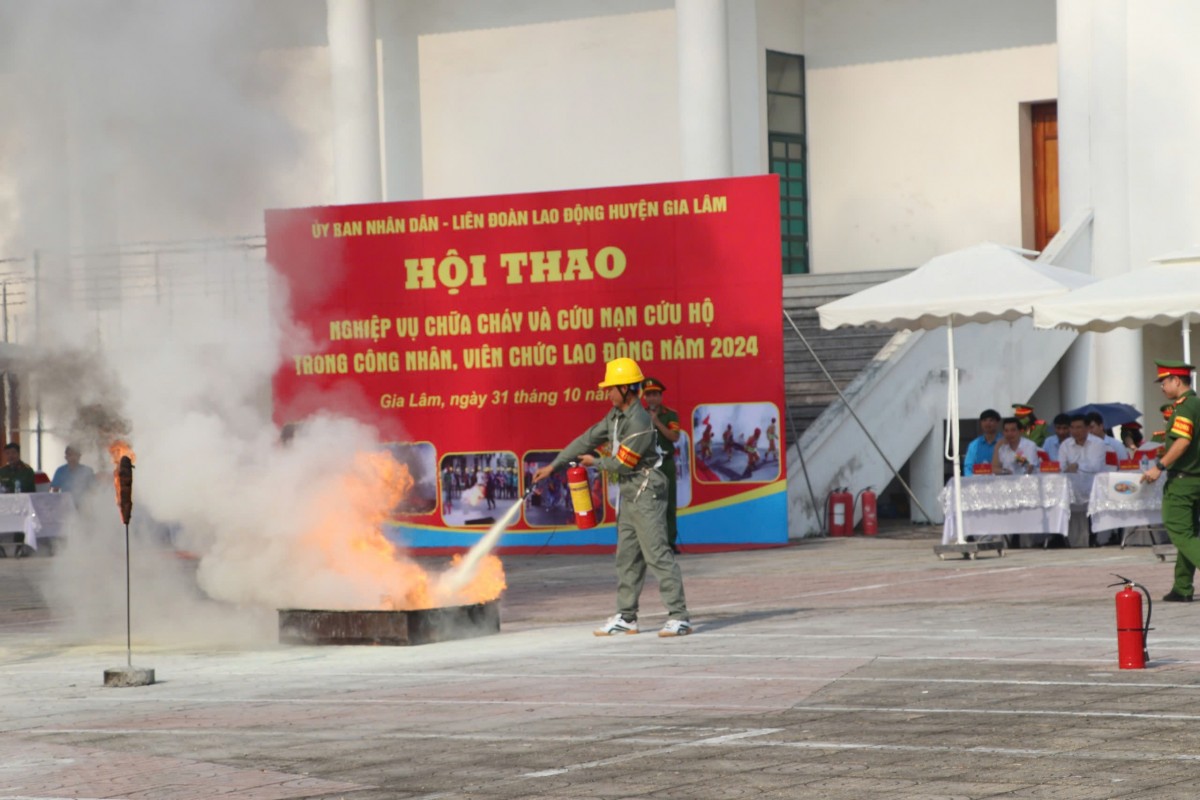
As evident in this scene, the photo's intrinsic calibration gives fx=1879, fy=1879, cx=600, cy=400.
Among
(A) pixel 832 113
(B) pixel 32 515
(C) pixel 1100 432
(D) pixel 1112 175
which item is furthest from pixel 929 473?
(B) pixel 32 515

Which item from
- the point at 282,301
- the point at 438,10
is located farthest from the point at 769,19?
the point at 282,301

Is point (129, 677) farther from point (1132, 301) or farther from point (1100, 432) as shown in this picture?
point (1100, 432)

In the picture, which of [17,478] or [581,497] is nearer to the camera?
[581,497]

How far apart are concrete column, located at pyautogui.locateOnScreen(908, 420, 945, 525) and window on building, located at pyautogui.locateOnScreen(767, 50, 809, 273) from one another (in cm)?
714

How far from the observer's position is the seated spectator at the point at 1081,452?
2131 centimetres

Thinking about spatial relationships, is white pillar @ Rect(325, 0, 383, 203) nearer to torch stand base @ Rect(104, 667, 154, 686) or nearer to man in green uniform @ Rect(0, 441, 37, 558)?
man in green uniform @ Rect(0, 441, 37, 558)

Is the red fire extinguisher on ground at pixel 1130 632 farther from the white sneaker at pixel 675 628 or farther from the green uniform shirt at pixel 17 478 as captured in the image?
the green uniform shirt at pixel 17 478

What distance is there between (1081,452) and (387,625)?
10.5 m

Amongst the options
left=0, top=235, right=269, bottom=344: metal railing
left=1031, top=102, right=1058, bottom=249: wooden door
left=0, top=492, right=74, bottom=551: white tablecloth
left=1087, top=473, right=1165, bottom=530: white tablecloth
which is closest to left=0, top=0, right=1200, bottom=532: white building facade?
left=1031, top=102, right=1058, bottom=249: wooden door

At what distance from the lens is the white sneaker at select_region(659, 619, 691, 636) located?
1361 cm

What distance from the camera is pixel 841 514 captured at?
24375 millimetres

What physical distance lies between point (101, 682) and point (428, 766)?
4441 mm

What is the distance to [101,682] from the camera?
12.2 m

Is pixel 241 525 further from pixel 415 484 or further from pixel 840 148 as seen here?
pixel 840 148
